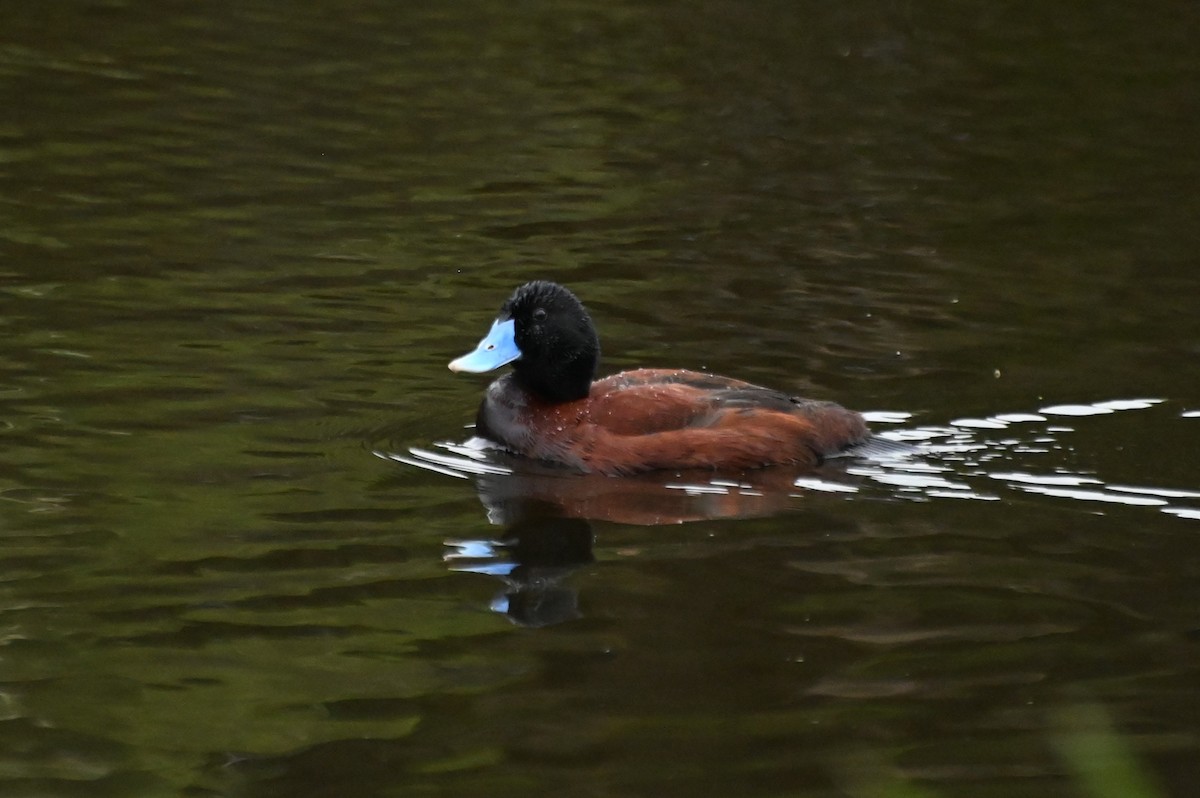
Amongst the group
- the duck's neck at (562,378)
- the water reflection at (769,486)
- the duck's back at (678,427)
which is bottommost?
the water reflection at (769,486)

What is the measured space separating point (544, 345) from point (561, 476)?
0.74m

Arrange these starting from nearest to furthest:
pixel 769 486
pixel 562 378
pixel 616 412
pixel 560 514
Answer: pixel 560 514
pixel 769 486
pixel 616 412
pixel 562 378

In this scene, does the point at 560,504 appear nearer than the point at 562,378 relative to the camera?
Yes

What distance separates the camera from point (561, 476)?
8766 millimetres

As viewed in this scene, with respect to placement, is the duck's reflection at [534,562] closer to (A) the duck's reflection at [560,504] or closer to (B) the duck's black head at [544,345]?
(A) the duck's reflection at [560,504]

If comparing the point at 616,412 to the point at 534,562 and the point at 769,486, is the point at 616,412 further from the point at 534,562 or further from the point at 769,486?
the point at 534,562

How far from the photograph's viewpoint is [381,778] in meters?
5.40

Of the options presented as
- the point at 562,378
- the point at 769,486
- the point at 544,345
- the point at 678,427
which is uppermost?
the point at 544,345

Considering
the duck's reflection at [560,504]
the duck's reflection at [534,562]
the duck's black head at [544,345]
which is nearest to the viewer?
the duck's reflection at [534,562]

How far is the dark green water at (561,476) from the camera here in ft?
19.1

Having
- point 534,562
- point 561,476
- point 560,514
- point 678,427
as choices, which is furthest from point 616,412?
point 534,562

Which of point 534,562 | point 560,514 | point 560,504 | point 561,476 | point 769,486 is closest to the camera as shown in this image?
point 534,562

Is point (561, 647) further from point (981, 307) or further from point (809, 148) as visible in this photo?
point (809, 148)

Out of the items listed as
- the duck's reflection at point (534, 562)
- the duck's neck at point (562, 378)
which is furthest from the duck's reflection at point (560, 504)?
the duck's neck at point (562, 378)
